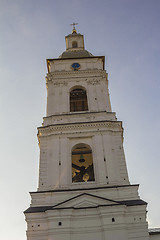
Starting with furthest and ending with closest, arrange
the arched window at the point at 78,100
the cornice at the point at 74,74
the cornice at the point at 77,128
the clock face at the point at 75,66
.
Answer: the clock face at the point at 75,66, the cornice at the point at 74,74, the arched window at the point at 78,100, the cornice at the point at 77,128

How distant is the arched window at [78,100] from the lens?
25266 millimetres

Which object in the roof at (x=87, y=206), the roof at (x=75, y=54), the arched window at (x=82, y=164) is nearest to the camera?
the roof at (x=87, y=206)

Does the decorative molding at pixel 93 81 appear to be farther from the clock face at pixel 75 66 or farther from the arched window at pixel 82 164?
the arched window at pixel 82 164

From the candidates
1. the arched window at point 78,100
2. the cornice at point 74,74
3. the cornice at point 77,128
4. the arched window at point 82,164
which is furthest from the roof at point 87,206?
A: the cornice at point 74,74

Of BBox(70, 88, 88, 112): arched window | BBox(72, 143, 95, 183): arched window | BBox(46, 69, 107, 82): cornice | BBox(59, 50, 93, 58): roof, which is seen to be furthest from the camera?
BBox(59, 50, 93, 58): roof

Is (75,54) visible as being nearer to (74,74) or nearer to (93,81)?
(74,74)

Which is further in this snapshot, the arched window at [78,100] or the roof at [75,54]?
the roof at [75,54]

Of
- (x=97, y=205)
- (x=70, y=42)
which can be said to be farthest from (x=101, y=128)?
(x=70, y=42)

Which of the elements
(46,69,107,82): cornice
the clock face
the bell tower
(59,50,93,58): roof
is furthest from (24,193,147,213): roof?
(59,50,93,58): roof

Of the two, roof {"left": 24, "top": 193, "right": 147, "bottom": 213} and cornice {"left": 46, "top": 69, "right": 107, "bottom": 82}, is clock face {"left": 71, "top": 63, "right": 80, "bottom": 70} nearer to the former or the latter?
cornice {"left": 46, "top": 69, "right": 107, "bottom": 82}

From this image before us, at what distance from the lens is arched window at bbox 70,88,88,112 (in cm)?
2527

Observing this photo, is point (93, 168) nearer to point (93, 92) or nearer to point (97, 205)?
point (97, 205)

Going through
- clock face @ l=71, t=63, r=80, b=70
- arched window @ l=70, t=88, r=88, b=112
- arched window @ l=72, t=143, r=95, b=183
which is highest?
A: clock face @ l=71, t=63, r=80, b=70

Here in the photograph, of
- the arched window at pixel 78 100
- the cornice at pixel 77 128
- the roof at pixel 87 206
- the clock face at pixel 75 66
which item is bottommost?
the roof at pixel 87 206
